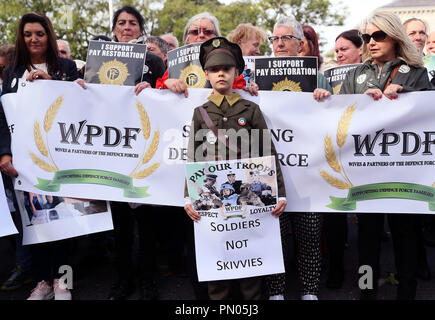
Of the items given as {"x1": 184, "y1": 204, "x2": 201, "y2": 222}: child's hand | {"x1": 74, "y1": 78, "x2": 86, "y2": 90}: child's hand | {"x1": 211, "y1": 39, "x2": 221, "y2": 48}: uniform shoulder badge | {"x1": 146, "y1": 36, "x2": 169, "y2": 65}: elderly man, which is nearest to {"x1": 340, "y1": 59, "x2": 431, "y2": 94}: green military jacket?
{"x1": 211, "y1": 39, "x2": 221, "y2": 48}: uniform shoulder badge

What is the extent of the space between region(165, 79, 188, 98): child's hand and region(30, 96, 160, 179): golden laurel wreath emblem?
1.05 feet

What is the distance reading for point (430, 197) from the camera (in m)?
3.02

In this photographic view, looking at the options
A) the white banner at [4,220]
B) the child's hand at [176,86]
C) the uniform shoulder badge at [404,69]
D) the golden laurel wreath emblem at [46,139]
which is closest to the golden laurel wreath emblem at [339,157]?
the uniform shoulder badge at [404,69]

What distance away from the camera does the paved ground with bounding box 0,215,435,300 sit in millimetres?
3539

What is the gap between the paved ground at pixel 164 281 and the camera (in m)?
3.54

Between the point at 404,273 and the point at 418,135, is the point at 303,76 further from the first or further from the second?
Answer: the point at 404,273

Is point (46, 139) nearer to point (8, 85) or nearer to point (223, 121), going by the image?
point (8, 85)

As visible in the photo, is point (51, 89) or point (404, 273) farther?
point (51, 89)

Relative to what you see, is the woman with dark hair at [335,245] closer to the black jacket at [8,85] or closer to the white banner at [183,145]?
the white banner at [183,145]

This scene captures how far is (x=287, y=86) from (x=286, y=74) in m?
0.09

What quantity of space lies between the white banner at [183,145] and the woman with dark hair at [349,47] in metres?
1.40
